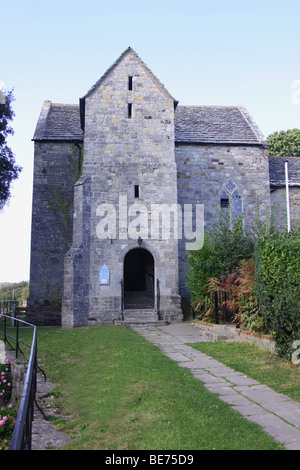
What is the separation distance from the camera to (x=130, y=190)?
1730 cm

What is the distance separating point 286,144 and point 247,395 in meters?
34.0

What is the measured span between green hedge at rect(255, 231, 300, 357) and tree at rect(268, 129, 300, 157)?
29.4 m

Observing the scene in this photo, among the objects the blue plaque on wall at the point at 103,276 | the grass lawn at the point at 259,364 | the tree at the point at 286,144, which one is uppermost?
the tree at the point at 286,144

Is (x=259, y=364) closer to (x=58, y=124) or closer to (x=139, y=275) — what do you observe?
(x=139, y=275)

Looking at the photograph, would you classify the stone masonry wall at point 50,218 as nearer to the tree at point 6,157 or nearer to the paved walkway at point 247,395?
the tree at point 6,157

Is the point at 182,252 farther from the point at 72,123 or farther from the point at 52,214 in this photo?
the point at 72,123

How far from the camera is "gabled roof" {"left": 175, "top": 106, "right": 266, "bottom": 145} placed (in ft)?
68.3

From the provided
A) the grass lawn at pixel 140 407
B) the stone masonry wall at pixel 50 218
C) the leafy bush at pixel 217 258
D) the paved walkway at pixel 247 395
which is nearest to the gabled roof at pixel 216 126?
the stone masonry wall at pixel 50 218

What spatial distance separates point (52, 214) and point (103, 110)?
6.06 metres

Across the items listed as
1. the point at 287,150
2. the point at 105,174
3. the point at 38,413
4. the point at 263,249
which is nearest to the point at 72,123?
the point at 105,174

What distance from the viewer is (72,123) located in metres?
22.5

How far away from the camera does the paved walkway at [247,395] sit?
482 cm

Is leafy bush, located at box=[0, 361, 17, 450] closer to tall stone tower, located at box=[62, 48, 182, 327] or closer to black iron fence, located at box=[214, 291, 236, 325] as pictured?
tall stone tower, located at box=[62, 48, 182, 327]

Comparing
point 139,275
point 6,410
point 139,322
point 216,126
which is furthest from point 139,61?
point 6,410
